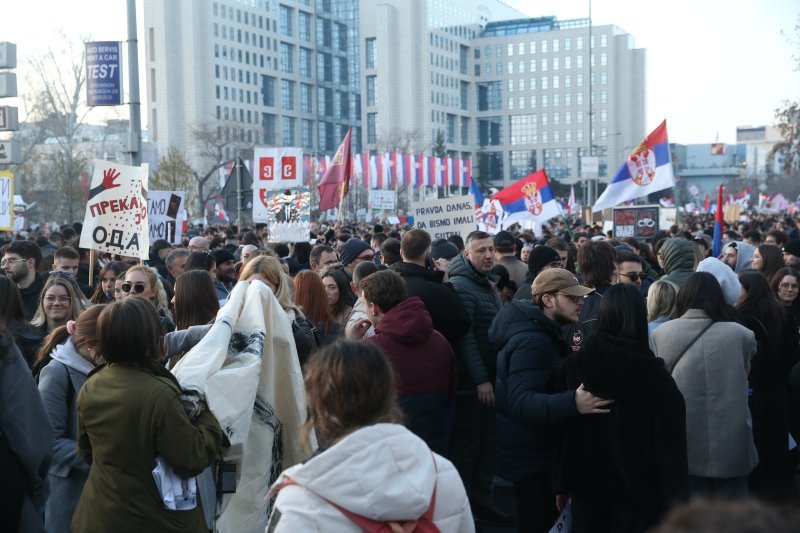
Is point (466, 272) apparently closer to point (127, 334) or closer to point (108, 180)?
point (127, 334)

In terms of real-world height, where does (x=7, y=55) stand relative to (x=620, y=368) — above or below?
above

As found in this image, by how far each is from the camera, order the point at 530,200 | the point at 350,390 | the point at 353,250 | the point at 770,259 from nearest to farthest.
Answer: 1. the point at 350,390
2. the point at 770,259
3. the point at 353,250
4. the point at 530,200

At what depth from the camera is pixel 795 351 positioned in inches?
237

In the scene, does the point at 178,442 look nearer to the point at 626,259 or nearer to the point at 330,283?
the point at 330,283

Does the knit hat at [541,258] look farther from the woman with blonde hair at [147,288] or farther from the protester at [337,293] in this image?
the woman with blonde hair at [147,288]

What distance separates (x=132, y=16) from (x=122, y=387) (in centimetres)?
1202

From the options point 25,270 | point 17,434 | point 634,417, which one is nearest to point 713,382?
point 634,417

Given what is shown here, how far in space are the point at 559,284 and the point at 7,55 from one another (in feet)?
29.0

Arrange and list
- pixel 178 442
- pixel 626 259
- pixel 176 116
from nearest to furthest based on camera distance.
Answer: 1. pixel 178 442
2. pixel 626 259
3. pixel 176 116

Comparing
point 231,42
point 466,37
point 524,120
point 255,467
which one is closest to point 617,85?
point 524,120

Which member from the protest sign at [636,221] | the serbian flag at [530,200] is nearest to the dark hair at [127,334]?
the serbian flag at [530,200]

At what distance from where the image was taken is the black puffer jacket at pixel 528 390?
4.54 meters

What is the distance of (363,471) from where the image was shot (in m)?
2.46

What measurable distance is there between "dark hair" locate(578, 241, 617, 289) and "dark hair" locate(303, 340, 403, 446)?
4.47 meters
